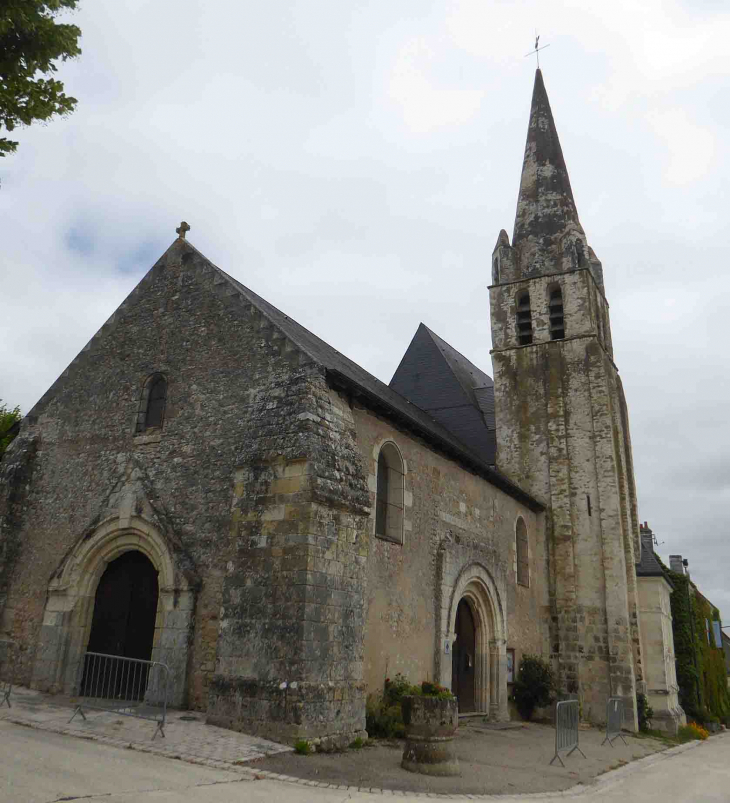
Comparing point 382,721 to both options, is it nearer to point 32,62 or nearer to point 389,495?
point 389,495

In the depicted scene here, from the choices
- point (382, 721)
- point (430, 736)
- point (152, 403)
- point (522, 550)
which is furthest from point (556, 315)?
point (430, 736)

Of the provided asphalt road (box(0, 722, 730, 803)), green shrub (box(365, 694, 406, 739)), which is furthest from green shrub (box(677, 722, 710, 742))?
green shrub (box(365, 694, 406, 739))

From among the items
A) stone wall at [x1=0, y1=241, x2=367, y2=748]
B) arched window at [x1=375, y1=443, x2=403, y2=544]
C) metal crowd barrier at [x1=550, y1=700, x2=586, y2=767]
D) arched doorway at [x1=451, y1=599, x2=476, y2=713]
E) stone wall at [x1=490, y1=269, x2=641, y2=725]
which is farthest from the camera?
stone wall at [x1=490, y1=269, x2=641, y2=725]

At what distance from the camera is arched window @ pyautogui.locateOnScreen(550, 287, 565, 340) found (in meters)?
19.6

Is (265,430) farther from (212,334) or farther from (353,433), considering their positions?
(212,334)

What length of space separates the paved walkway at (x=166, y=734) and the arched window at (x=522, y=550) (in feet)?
31.3

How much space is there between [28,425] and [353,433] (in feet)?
21.9

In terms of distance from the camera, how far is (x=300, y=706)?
8.06 metres

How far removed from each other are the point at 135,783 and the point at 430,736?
341cm

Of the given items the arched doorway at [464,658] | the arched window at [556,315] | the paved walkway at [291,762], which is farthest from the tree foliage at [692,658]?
the paved walkway at [291,762]

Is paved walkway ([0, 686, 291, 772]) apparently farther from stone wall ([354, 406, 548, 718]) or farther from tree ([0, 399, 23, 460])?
tree ([0, 399, 23, 460])

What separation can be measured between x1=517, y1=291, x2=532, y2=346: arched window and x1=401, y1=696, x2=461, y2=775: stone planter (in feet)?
44.3

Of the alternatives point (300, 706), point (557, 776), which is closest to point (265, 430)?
point (300, 706)

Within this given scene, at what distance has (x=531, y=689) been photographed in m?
15.1
